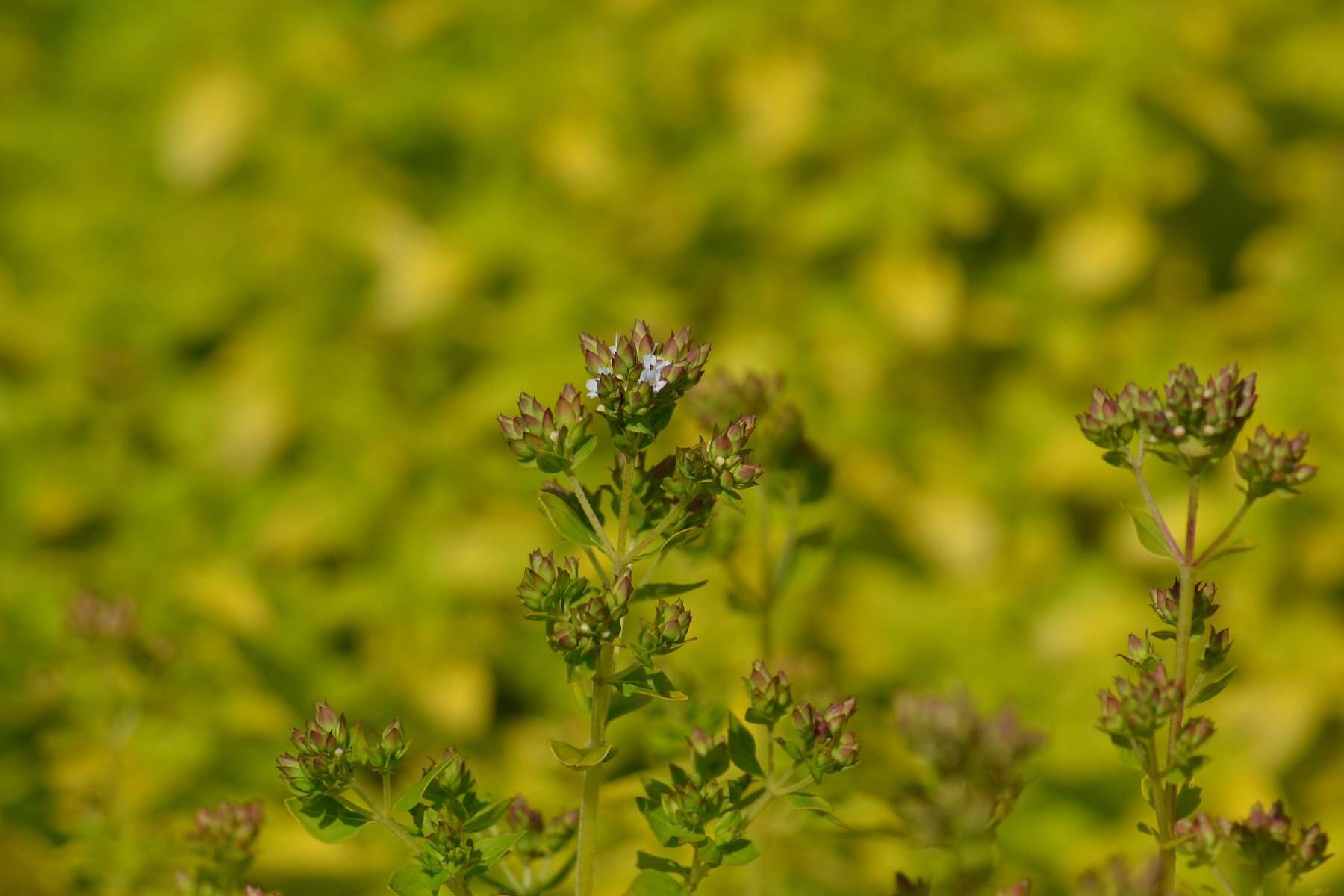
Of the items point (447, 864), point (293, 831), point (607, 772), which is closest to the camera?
point (447, 864)

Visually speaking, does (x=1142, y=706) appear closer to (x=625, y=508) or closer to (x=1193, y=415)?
(x=1193, y=415)

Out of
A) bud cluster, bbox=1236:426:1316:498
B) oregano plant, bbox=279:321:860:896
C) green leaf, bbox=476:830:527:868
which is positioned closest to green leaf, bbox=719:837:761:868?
oregano plant, bbox=279:321:860:896

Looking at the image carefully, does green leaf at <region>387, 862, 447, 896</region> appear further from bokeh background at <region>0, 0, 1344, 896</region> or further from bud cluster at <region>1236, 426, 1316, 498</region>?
bokeh background at <region>0, 0, 1344, 896</region>

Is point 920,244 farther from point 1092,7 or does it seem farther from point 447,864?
point 447,864

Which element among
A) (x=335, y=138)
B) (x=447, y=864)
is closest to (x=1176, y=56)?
A: (x=335, y=138)

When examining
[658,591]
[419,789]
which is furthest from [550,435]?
[419,789]

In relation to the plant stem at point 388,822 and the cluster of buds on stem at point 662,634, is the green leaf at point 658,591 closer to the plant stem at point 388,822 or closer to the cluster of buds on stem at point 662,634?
the cluster of buds on stem at point 662,634

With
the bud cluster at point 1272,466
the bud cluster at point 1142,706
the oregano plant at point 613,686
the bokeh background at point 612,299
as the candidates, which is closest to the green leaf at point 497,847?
the oregano plant at point 613,686
